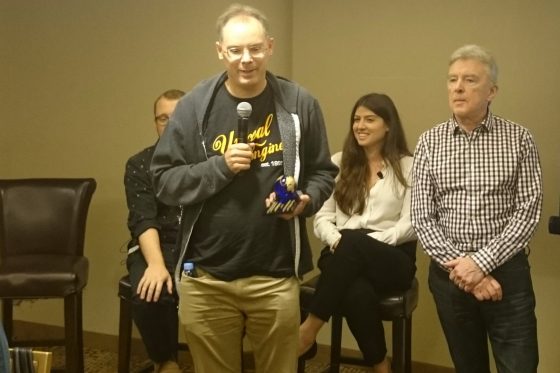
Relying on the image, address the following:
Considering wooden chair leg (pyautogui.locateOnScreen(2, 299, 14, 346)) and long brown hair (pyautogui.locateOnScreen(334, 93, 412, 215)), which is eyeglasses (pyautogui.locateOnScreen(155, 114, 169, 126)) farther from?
wooden chair leg (pyautogui.locateOnScreen(2, 299, 14, 346))

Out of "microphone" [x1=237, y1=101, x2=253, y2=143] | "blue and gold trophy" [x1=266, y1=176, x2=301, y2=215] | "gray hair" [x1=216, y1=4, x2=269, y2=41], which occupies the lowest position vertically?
"blue and gold trophy" [x1=266, y1=176, x2=301, y2=215]

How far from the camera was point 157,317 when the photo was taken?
2863mm

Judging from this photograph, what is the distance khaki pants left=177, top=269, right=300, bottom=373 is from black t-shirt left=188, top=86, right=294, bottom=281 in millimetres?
40

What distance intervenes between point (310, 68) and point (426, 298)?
1238mm

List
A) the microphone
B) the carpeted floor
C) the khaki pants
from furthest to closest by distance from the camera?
1. the carpeted floor
2. the khaki pants
3. the microphone

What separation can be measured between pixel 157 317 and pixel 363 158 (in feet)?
3.59

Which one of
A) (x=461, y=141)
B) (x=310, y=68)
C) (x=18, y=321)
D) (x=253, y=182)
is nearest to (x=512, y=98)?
(x=461, y=141)

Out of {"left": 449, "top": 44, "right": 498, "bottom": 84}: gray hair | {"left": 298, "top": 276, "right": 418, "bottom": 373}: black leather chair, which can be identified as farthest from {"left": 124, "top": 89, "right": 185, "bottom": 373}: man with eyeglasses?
{"left": 449, "top": 44, "right": 498, "bottom": 84}: gray hair

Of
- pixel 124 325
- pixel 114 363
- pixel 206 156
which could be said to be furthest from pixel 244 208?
pixel 114 363

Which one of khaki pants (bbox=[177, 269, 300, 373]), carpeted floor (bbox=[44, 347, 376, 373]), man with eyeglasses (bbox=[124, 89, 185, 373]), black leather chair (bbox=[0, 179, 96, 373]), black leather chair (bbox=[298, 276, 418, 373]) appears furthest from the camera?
carpeted floor (bbox=[44, 347, 376, 373])

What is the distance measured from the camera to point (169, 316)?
9.59 feet

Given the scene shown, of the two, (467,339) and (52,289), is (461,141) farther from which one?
(52,289)

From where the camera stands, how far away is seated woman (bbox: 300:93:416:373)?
9.05 feet

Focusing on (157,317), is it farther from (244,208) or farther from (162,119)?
(244,208)
